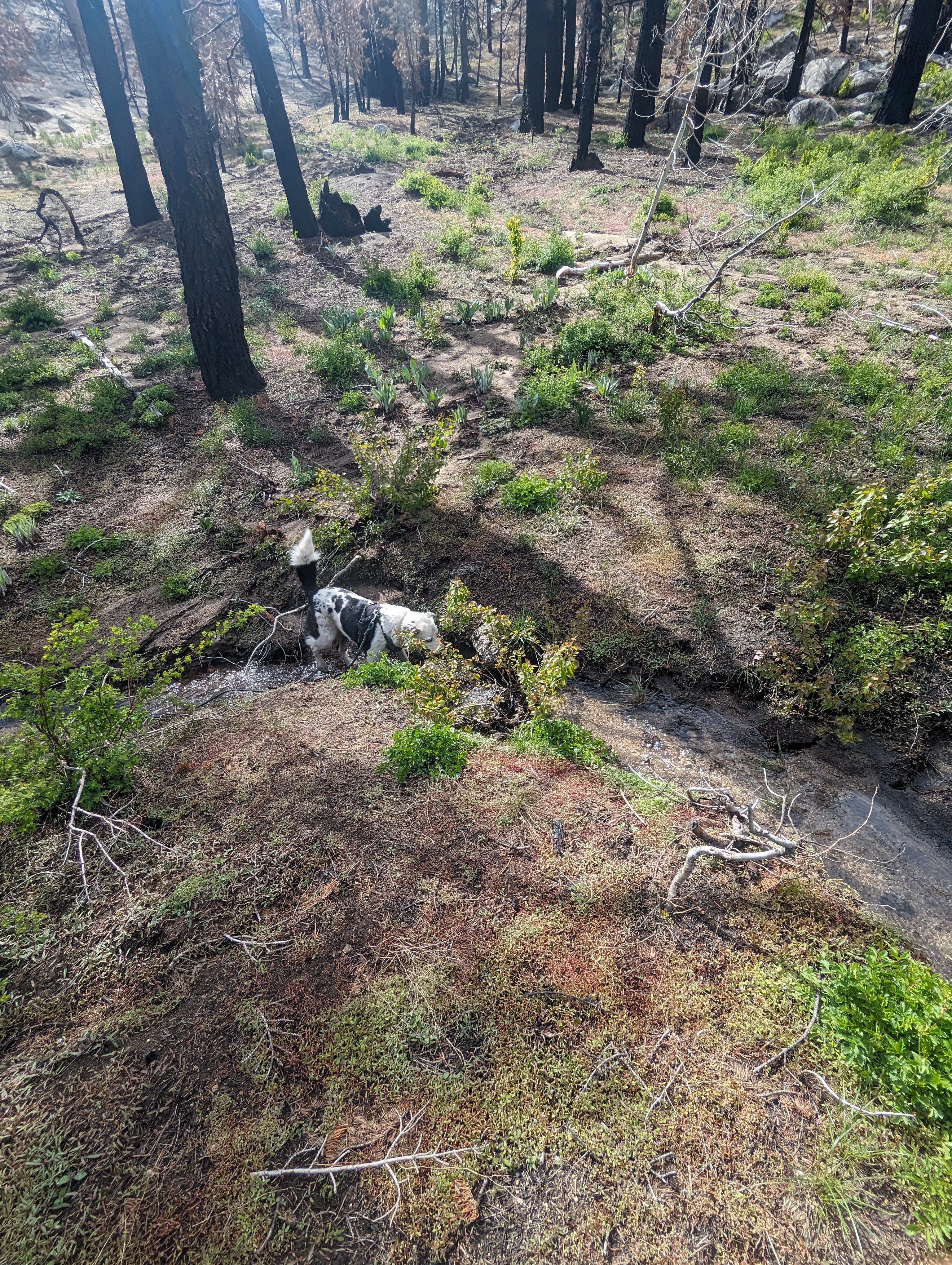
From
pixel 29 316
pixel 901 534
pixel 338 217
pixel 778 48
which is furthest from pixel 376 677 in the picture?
pixel 778 48

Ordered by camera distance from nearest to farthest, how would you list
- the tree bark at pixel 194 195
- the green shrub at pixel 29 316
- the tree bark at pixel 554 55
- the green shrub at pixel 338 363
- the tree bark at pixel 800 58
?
the tree bark at pixel 194 195 → the green shrub at pixel 338 363 → the green shrub at pixel 29 316 → the tree bark at pixel 800 58 → the tree bark at pixel 554 55

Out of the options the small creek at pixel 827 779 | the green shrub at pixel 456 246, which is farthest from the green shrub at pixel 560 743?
the green shrub at pixel 456 246

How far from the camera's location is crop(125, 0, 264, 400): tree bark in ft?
21.5

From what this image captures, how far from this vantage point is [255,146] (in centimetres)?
1847

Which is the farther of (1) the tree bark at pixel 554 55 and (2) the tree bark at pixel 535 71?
(1) the tree bark at pixel 554 55

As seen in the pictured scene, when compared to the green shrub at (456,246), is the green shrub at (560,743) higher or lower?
lower

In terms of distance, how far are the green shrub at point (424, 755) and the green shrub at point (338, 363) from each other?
263 inches

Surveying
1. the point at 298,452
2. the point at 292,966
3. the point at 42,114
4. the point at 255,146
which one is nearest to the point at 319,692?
the point at 292,966

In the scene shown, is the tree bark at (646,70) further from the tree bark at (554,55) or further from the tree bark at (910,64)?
the tree bark at (910,64)

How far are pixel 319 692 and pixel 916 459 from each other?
583 centimetres

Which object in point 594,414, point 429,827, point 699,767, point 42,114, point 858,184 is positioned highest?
point 42,114

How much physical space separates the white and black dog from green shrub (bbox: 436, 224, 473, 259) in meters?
9.72

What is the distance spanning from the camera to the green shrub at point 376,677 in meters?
4.27

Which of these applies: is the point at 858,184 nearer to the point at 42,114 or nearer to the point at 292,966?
the point at 292,966
